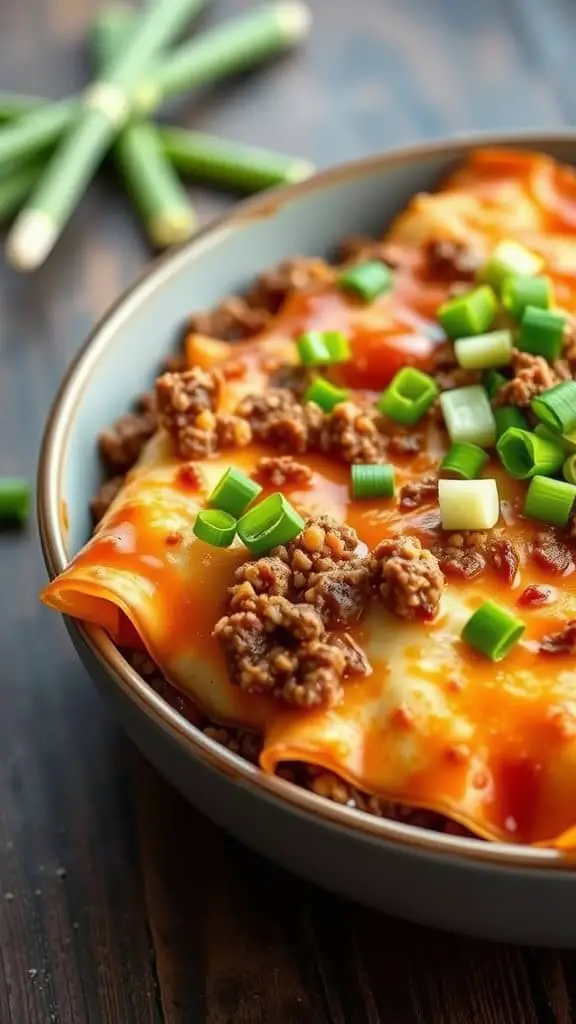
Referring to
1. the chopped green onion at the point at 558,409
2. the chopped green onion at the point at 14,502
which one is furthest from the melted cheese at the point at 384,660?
the chopped green onion at the point at 14,502

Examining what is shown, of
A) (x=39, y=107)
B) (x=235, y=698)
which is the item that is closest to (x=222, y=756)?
(x=235, y=698)

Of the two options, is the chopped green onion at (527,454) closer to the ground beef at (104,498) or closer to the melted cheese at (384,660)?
the melted cheese at (384,660)

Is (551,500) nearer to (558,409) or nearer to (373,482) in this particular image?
(558,409)

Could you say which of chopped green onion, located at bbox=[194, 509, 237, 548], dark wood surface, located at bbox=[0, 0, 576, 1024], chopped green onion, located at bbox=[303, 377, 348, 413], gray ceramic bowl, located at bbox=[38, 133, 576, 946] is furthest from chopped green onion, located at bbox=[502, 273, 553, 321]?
dark wood surface, located at bbox=[0, 0, 576, 1024]

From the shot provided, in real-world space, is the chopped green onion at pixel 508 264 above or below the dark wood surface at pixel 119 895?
above

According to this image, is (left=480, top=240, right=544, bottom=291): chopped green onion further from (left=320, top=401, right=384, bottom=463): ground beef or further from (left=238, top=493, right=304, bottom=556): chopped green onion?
(left=238, top=493, right=304, bottom=556): chopped green onion
